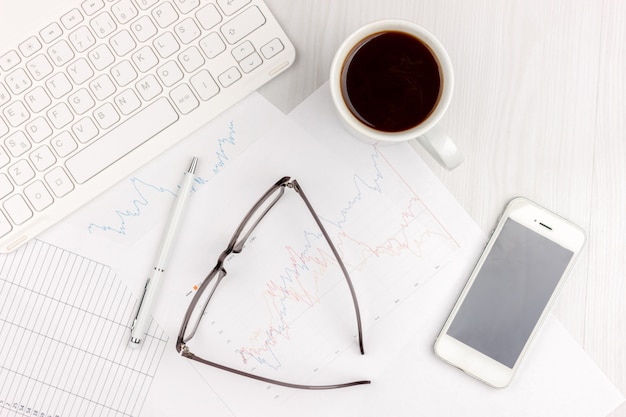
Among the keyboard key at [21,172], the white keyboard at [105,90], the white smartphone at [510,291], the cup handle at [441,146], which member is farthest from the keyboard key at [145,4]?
the white smartphone at [510,291]

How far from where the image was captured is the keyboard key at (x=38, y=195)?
579 mm

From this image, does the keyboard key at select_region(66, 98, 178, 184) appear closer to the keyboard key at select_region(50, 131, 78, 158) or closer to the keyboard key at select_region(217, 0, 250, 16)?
the keyboard key at select_region(50, 131, 78, 158)

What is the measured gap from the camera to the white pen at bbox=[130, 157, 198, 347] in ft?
1.96

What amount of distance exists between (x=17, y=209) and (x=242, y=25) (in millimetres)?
319

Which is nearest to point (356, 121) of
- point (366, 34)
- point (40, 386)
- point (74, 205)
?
point (366, 34)

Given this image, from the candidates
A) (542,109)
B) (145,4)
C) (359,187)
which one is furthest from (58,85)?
(542,109)

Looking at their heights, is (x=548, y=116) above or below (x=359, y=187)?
above

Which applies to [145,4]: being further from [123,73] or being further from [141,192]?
[141,192]

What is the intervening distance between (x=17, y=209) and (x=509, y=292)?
22.2 inches

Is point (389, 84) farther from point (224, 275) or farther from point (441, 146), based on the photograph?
point (224, 275)

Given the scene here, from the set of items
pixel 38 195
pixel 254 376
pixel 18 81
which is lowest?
pixel 254 376

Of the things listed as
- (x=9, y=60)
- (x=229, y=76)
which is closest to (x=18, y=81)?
(x=9, y=60)

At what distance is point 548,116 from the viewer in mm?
627

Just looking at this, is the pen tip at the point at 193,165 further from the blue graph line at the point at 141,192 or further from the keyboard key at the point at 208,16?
the keyboard key at the point at 208,16
